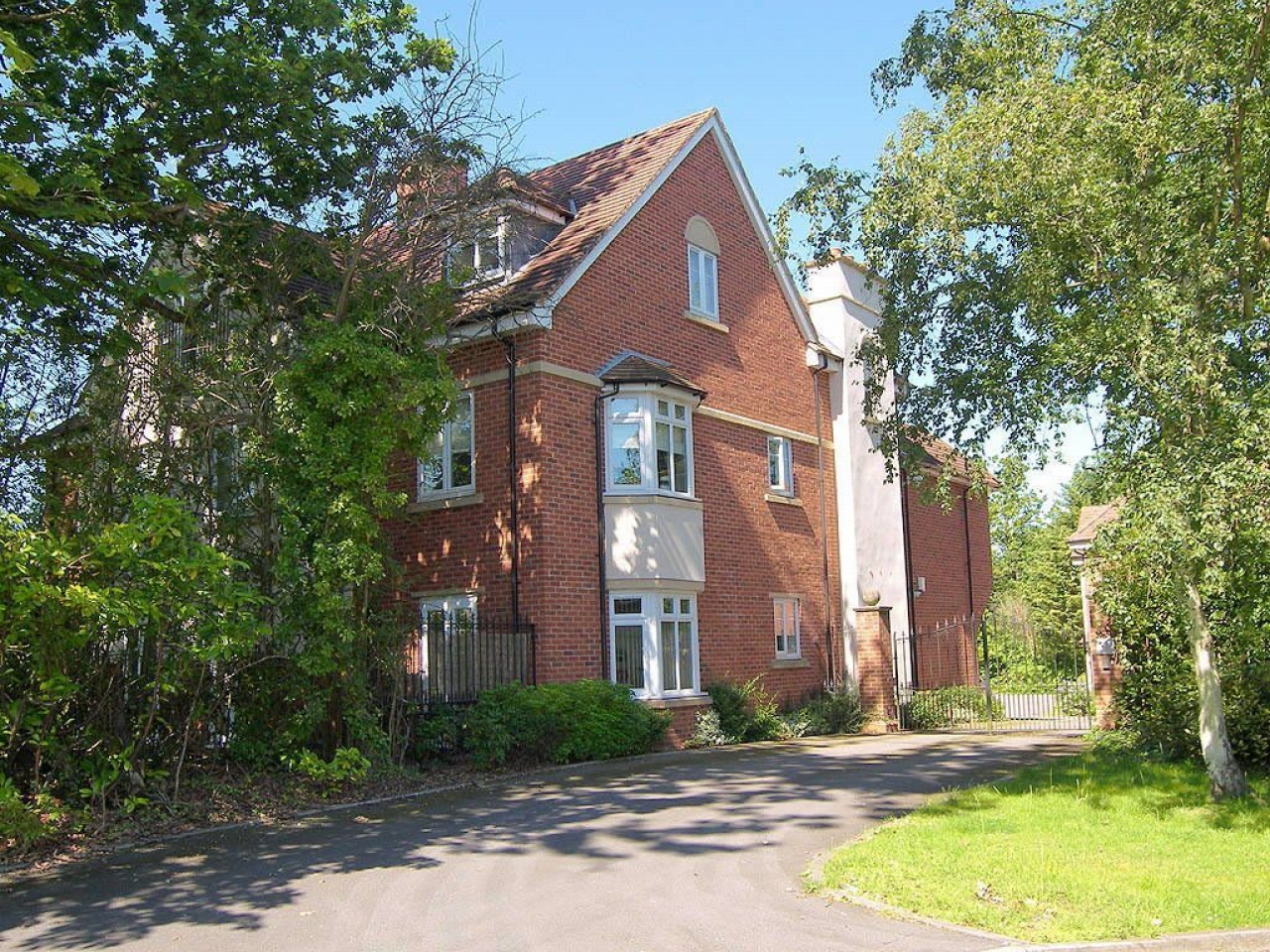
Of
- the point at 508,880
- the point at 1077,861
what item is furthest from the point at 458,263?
the point at 1077,861

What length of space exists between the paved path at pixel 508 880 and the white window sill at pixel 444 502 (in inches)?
228

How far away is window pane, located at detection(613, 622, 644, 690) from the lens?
1792 cm

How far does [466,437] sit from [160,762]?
25.9 ft

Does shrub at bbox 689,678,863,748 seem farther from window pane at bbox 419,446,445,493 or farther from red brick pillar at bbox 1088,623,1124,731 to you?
window pane at bbox 419,446,445,493

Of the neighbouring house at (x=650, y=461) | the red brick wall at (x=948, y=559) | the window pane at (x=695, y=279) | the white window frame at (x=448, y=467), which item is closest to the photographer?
the neighbouring house at (x=650, y=461)

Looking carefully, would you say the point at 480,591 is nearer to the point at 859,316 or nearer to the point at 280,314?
the point at 280,314

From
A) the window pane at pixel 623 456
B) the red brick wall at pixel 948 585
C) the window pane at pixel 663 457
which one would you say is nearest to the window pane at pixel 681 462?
the window pane at pixel 663 457

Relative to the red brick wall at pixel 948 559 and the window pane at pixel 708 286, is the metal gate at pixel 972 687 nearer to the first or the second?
the red brick wall at pixel 948 559

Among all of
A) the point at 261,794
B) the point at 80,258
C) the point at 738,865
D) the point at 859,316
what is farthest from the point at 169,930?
the point at 859,316

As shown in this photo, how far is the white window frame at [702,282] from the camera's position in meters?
21.0

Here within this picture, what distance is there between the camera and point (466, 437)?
18.5m

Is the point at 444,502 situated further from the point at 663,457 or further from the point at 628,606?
the point at 663,457

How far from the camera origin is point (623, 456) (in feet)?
60.4

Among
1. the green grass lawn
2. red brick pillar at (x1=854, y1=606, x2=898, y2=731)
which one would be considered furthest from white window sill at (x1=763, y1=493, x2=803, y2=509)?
the green grass lawn
